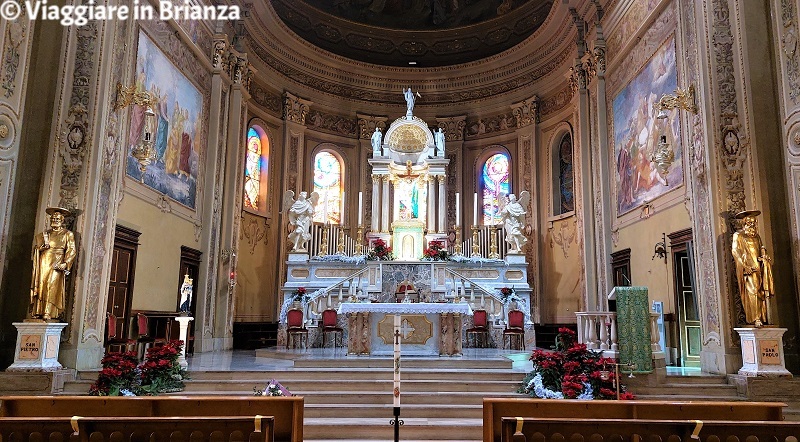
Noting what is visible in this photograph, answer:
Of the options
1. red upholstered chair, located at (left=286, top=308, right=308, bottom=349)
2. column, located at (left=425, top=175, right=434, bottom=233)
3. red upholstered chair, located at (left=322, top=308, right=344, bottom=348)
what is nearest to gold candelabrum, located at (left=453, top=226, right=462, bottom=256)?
column, located at (left=425, top=175, right=434, bottom=233)

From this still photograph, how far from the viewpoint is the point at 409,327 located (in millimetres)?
11555

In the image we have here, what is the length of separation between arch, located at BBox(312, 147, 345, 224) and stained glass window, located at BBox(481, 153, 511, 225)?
4787 mm

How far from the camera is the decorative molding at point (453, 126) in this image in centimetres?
2069

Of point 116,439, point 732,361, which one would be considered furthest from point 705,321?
point 116,439

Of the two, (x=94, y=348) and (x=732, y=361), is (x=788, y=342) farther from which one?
(x=94, y=348)

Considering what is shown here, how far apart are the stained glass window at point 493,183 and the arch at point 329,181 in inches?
188

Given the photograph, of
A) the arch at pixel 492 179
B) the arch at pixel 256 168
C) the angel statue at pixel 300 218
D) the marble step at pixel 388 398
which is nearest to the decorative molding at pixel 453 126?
the arch at pixel 492 179

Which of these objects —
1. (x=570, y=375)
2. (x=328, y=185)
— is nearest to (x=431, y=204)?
(x=328, y=185)

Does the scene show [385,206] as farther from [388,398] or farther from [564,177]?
[388,398]

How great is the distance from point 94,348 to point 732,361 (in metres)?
9.68

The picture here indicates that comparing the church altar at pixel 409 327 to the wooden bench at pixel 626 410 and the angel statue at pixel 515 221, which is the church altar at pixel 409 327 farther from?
the angel statue at pixel 515 221

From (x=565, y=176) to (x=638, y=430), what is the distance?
14.2 metres

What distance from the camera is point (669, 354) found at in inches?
463

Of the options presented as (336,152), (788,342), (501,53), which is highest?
(501,53)
